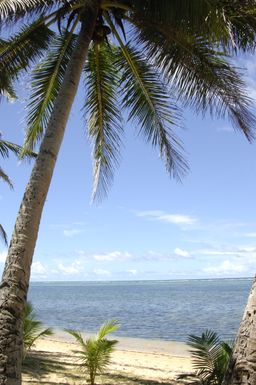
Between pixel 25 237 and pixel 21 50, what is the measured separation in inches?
161

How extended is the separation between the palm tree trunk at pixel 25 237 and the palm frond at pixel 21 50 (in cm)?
170

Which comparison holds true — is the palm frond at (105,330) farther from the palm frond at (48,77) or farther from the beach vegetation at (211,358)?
the palm frond at (48,77)

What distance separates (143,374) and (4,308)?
746 centimetres

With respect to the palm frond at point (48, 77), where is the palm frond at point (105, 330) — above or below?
below

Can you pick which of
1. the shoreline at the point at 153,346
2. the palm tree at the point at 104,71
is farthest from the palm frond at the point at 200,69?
the shoreline at the point at 153,346

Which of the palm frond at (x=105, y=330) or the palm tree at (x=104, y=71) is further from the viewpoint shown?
the palm frond at (x=105, y=330)

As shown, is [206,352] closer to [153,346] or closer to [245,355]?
[245,355]

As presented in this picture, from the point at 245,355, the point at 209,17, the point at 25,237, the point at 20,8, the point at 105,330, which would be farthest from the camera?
the point at 105,330

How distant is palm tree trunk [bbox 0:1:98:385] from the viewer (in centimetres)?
528

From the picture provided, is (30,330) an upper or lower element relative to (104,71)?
lower

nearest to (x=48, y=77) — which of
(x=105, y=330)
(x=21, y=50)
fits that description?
(x=21, y=50)

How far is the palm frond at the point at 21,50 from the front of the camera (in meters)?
8.23

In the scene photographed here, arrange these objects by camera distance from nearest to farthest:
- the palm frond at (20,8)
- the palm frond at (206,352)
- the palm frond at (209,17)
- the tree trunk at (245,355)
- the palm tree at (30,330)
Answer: the tree trunk at (245,355), the palm frond at (209,17), the palm frond at (20,8), the palm frond at (206,352), the palm tree at (30,330)

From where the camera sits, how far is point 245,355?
3590 millimetres
